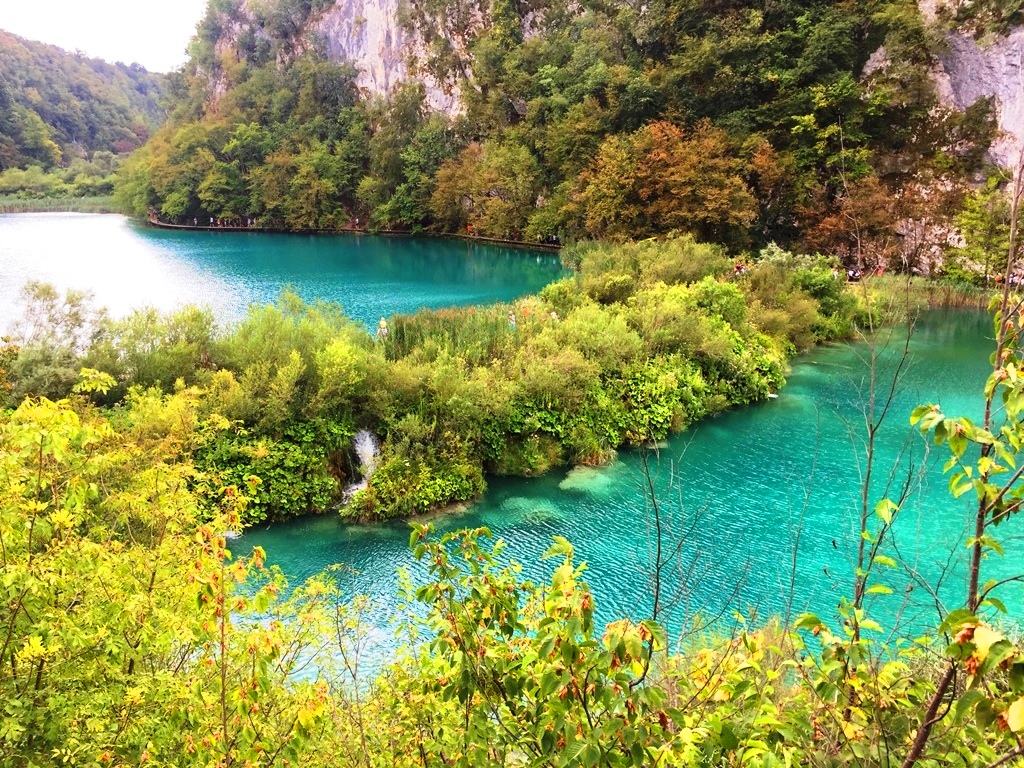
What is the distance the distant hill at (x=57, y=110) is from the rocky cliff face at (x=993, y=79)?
238ft

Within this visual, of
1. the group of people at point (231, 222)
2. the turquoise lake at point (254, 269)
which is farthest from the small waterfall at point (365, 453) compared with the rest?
the group of people at point (231, 222)

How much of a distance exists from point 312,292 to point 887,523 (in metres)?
24.2

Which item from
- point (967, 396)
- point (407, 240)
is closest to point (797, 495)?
point (967, 396)

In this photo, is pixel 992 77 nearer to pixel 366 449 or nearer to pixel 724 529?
pixel 724 529

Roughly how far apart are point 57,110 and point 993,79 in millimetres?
103881

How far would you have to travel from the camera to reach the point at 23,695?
9.16 ft

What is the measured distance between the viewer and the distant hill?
7619 cm

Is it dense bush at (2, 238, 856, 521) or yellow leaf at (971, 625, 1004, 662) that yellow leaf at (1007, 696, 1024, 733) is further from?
dense bush at (2, 238, 856, 521)

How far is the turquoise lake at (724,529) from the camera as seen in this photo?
7.85 meters

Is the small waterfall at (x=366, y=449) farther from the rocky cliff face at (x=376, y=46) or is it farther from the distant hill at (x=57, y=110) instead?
the distant hill at (x=57, y=110)

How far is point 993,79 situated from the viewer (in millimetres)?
27047

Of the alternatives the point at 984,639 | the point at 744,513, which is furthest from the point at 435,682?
the point at 744,513

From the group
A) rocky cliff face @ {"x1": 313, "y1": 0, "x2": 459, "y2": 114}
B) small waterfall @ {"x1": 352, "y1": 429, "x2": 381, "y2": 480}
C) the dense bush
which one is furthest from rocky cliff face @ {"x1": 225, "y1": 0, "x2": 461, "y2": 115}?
small waterfall @ {"x1": 352, "y1": 429, "x2": 381, "y2": 480}

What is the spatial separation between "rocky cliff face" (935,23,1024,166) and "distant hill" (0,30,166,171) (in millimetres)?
72544
